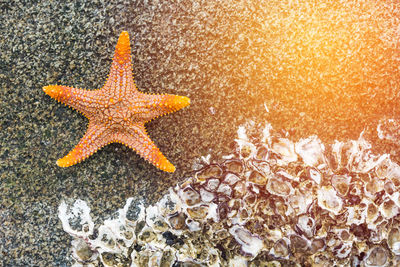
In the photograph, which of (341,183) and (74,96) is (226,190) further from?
(74,96)

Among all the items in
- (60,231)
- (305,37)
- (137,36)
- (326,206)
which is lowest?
(60,231)

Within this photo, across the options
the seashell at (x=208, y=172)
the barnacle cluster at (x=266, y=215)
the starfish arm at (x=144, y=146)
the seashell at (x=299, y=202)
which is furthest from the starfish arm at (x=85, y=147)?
the seashell at (x=299, y=202)

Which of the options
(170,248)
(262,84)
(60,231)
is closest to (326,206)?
(262,84)

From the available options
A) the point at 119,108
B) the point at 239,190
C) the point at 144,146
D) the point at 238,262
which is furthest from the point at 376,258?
the point at 119,108

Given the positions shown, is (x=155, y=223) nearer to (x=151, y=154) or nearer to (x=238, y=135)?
(x=151, y=154)

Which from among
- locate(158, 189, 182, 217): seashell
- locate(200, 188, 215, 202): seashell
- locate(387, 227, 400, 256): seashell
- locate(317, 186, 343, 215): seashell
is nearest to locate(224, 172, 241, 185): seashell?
locate(200, 188, 215, 202): seashell

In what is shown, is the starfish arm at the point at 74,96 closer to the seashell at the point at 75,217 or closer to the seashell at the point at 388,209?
the seashell at the point at 75,217
